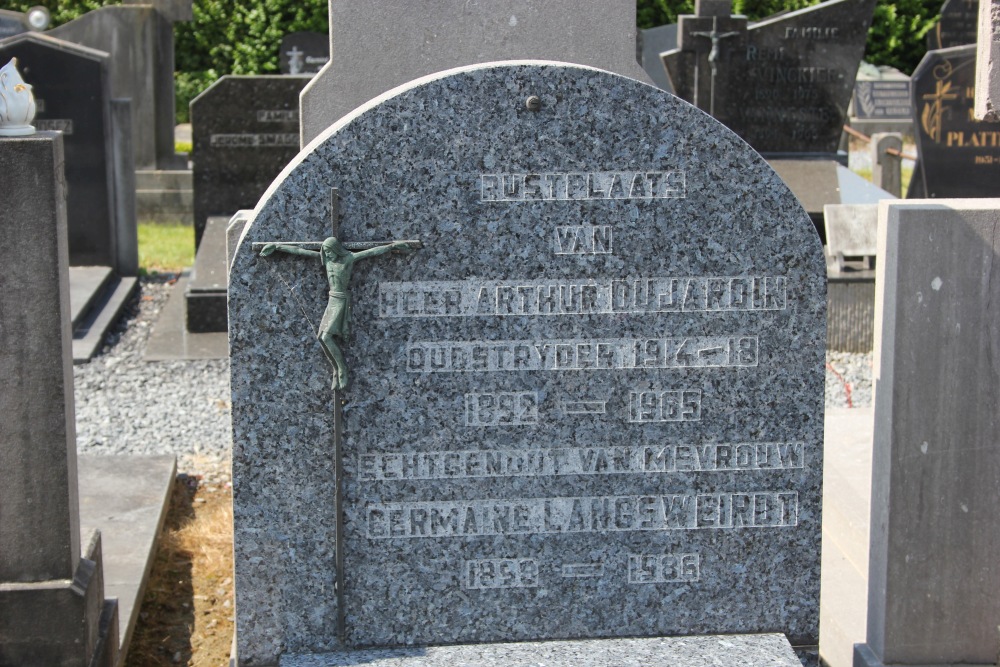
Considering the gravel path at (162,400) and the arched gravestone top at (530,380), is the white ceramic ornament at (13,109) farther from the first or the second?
the gravel path at (162,400)

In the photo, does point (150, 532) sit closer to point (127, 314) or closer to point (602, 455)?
point (602, 455)

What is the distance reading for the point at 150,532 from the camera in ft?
14.8

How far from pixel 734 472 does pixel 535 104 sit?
95cm

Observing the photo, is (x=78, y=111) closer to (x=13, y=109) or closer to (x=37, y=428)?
(x=13, y=109)

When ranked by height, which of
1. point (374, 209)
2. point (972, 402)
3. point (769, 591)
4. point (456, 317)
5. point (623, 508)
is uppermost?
point (374, 209)

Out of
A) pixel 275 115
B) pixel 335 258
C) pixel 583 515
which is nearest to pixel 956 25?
pixel 275 115

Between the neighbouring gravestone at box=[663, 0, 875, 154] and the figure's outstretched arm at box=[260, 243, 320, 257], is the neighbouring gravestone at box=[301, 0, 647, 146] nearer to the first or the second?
the figure's outstretched arm at box=[260, 243, 320, 257]

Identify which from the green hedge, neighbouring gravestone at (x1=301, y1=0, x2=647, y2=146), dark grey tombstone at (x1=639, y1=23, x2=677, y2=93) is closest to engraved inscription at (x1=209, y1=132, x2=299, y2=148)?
neighbouring gravestone at (x1=301, y1=0, x2=647, y2=146)

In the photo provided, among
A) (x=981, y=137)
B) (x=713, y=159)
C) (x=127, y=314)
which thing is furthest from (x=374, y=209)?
(x=981, y=137)

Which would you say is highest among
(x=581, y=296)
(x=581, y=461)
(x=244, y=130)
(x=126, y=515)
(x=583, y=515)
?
(x=244, y=130)

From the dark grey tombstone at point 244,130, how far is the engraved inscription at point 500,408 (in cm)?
661

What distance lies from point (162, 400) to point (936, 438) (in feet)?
15.8

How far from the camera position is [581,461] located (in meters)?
2.89

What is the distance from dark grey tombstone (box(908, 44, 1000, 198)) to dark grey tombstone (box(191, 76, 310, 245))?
440 cm
